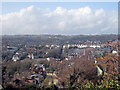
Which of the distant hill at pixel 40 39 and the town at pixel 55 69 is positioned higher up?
the distant hill at pixel 40 39

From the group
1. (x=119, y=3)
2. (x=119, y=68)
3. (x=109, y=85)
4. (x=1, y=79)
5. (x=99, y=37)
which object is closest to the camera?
(x=109, y=85)

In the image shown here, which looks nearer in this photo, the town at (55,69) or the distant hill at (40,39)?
the town at (55,69)

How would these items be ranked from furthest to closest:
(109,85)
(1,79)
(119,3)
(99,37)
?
(99,37), (119,3), (1,79), (109,85)

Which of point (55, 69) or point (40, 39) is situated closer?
point (55, 69)

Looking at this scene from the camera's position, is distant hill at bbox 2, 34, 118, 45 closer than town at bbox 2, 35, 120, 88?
No

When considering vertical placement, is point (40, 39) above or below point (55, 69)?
above

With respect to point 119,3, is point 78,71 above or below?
below

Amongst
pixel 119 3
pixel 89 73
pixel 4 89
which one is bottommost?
pixel 89 73

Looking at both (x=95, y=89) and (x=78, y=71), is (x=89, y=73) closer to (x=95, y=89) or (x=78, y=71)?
(x=78, y=71)

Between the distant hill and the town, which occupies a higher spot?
the distant hill

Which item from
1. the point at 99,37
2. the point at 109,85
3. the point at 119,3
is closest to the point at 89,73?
the point at 109,85

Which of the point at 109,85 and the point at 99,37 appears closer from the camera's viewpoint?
the point at 109,85
